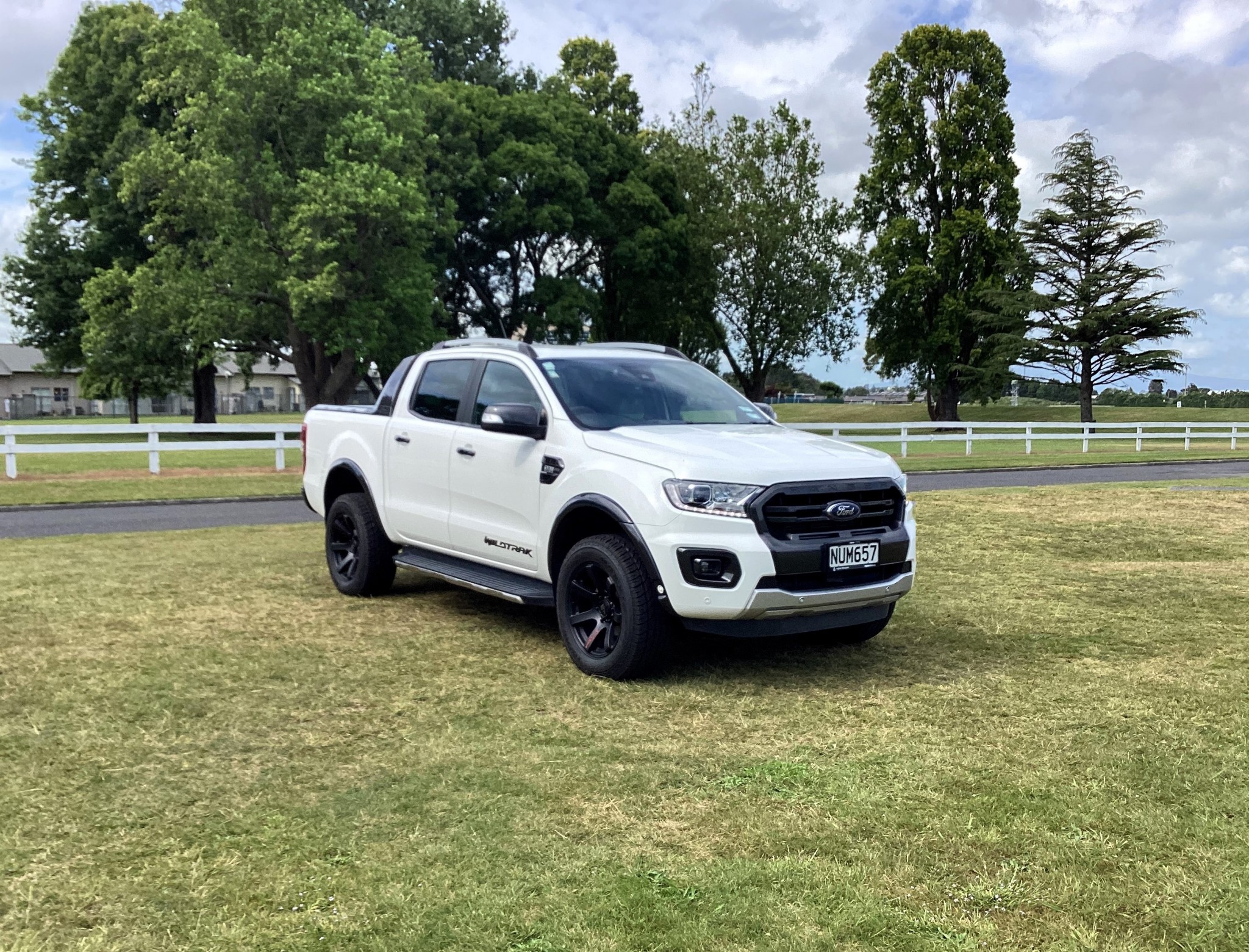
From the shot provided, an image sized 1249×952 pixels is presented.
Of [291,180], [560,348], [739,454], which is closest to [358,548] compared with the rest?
[560,348]

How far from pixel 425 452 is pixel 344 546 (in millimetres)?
1511

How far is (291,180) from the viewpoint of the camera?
30.3 metres

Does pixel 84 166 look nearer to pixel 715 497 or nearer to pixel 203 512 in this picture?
pixel 203 512

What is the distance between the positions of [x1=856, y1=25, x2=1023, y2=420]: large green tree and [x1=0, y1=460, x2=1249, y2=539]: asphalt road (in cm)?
2978

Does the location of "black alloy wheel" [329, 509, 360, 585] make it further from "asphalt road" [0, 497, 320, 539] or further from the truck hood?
"asphalt road" [0, 497, 320, 539]

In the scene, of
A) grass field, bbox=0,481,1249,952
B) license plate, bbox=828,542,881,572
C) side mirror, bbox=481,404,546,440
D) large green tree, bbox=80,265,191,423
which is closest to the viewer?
grass field, bbox=0,481,1249,952

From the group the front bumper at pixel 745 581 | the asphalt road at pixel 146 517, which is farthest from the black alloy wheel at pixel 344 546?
the asphalt road at pixel 146 517

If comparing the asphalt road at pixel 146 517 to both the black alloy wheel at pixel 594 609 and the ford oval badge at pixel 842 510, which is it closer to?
the black alloy wheel at pixel 594 609

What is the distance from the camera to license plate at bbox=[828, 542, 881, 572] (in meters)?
5.77

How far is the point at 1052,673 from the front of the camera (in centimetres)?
617

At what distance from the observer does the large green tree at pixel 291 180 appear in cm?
2939

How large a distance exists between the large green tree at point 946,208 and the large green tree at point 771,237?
5.79m

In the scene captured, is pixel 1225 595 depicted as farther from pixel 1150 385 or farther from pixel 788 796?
pixel 1150 385

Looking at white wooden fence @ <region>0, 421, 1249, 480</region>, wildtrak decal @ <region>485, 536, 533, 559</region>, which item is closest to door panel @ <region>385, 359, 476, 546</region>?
wildtrak decal @ <region>485, 536, 533, 559</region>
